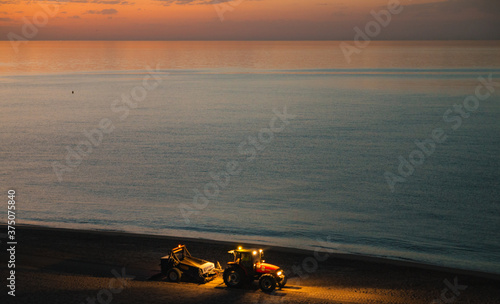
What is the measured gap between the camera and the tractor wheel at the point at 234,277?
16.5m

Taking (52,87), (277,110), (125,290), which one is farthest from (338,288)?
(52,87)

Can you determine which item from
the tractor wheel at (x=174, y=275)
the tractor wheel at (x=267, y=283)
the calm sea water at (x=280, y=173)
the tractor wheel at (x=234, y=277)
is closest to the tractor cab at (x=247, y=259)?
the tractor wheel at (x=234, y=277)

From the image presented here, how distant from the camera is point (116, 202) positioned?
34750 millimetres

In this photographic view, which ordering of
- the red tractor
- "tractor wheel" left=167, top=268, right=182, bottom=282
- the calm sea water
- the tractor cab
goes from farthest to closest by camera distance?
the calm sea water < "tractor wheel" left=167, top=268, right=182, bottom=282 < the tractor cab < the red tractor

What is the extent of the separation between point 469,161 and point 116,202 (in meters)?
27.6

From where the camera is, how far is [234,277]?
54.3 ft

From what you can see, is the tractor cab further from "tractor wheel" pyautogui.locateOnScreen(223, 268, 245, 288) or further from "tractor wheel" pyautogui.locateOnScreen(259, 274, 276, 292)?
"tractor wheel" pyautogui.locateOnScreen(259, 274, 276, 292)

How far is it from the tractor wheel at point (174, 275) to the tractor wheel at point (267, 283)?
2.78m

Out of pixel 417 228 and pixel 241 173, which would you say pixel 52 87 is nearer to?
pixel 241 173

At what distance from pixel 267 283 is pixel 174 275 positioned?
10.4ft

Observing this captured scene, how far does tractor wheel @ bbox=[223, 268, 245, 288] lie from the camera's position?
16.5 metres

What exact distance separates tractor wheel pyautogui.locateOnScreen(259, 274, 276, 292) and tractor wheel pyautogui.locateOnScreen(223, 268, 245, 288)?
2.11 ft

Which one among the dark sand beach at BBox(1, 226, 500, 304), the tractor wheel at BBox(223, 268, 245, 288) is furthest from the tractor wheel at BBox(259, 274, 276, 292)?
the tractor wheel at BBox(223, 268, 245, 288)

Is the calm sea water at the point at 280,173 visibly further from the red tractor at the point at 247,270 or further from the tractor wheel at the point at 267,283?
the tractor wheel at the point at 267,283
